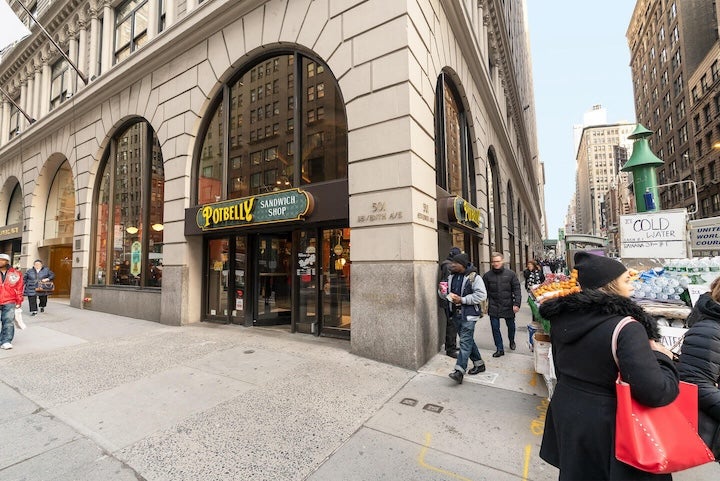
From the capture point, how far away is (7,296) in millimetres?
7160

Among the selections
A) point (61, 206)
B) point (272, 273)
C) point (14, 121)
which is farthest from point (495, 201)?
point (14, 121)

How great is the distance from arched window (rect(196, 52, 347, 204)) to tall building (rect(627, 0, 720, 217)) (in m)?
49.1

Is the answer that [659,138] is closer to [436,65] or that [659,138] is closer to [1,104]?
[436,65]

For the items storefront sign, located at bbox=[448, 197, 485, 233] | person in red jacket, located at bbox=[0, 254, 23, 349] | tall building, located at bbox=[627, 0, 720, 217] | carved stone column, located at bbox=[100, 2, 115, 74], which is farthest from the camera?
tall building, located at bbox=[627, 0, 720, 217]

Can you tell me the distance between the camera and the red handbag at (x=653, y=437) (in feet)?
5.39

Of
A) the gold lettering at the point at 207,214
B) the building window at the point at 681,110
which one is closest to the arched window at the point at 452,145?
the gold lettering at the point at 207,214

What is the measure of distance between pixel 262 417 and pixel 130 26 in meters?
15.7

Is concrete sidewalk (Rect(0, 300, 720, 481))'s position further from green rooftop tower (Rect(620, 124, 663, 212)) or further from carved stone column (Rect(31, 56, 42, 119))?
carved stone column (Rect(31, 56, 42, 119))

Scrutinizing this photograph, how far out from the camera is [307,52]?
828cm

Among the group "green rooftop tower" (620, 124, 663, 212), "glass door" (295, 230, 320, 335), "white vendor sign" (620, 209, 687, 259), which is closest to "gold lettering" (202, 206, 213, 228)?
"glass door" (295, 230, 320, 335)

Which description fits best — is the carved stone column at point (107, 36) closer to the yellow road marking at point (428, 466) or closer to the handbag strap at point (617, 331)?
the yellow road marking at point (428, 466)

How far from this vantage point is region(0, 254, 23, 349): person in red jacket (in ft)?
23.4

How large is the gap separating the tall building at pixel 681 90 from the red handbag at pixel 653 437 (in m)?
51.9

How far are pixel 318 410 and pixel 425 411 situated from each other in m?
1.34
